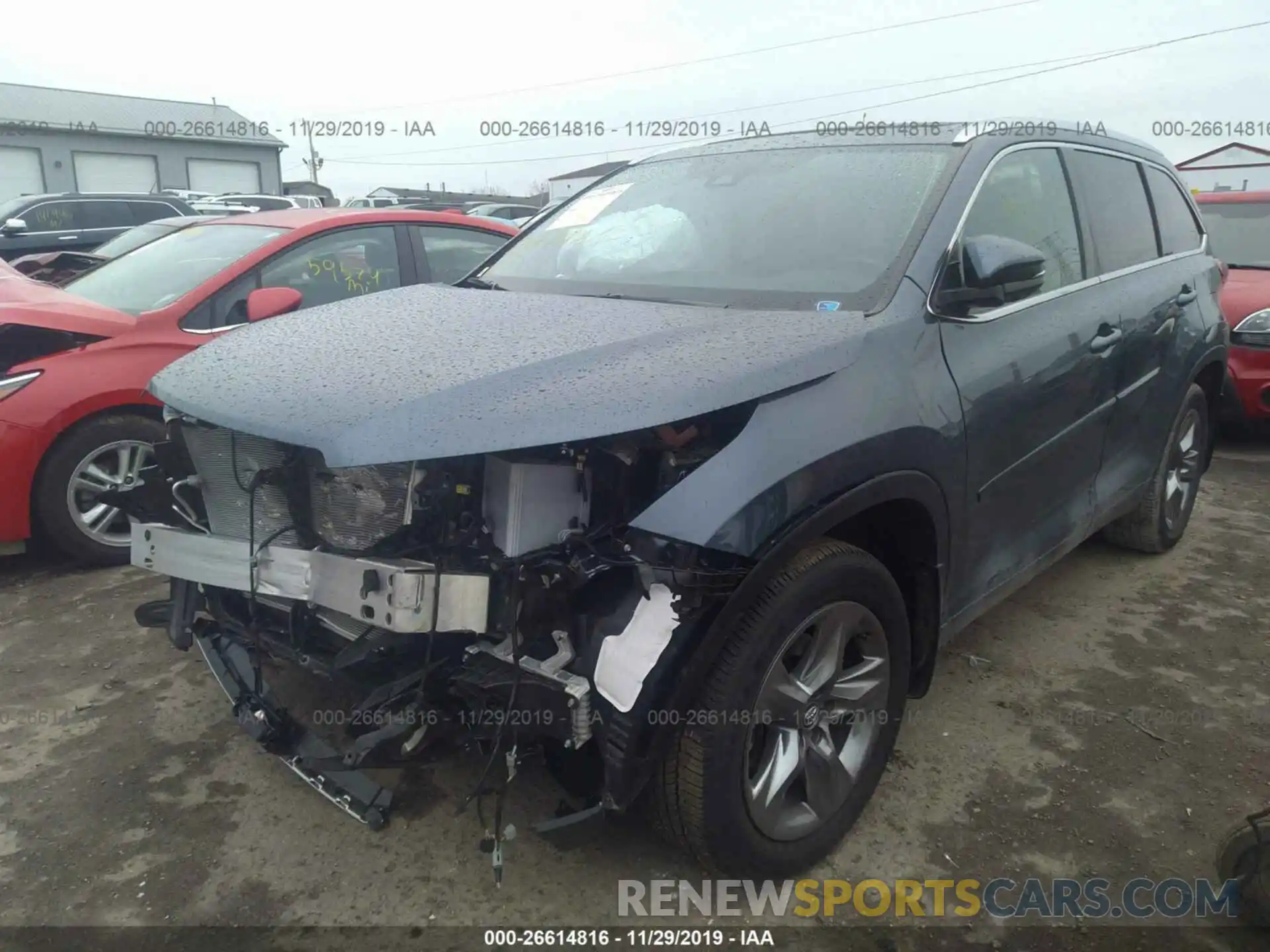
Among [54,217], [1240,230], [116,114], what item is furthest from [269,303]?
[116,114]

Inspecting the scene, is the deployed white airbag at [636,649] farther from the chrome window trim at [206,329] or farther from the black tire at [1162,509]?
the chrome window trim at [206,329]

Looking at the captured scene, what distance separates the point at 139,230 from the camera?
6.02m

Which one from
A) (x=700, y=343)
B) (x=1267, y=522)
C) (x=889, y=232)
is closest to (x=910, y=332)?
(x=889, y=232)

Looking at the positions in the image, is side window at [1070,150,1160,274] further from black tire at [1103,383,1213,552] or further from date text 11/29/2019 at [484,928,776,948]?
date text 11/29/2019 at [484,928,776,948]

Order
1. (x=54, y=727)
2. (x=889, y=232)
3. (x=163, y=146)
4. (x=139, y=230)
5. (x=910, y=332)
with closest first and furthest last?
(x=910, y=332), (x=889, y=232), (x=54, y=727), (x=139, y=230), (x=163, y=146)

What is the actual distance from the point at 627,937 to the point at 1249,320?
6210 mm

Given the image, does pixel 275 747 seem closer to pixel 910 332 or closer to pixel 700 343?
pixel 700 343

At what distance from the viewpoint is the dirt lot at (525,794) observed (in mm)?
2254

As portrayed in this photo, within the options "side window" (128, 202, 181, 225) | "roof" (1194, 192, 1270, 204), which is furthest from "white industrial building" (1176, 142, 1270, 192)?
"side window" (128, 202, 181, 225)

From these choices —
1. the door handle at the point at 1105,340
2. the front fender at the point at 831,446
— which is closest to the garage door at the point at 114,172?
the door handle at the point at 1105,340

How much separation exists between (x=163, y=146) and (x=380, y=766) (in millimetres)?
35532

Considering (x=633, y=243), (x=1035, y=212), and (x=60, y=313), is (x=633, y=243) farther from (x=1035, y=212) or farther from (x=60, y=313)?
(x=60, y=313)

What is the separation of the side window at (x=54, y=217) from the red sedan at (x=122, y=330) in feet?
29.3

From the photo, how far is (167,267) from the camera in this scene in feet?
15.7
